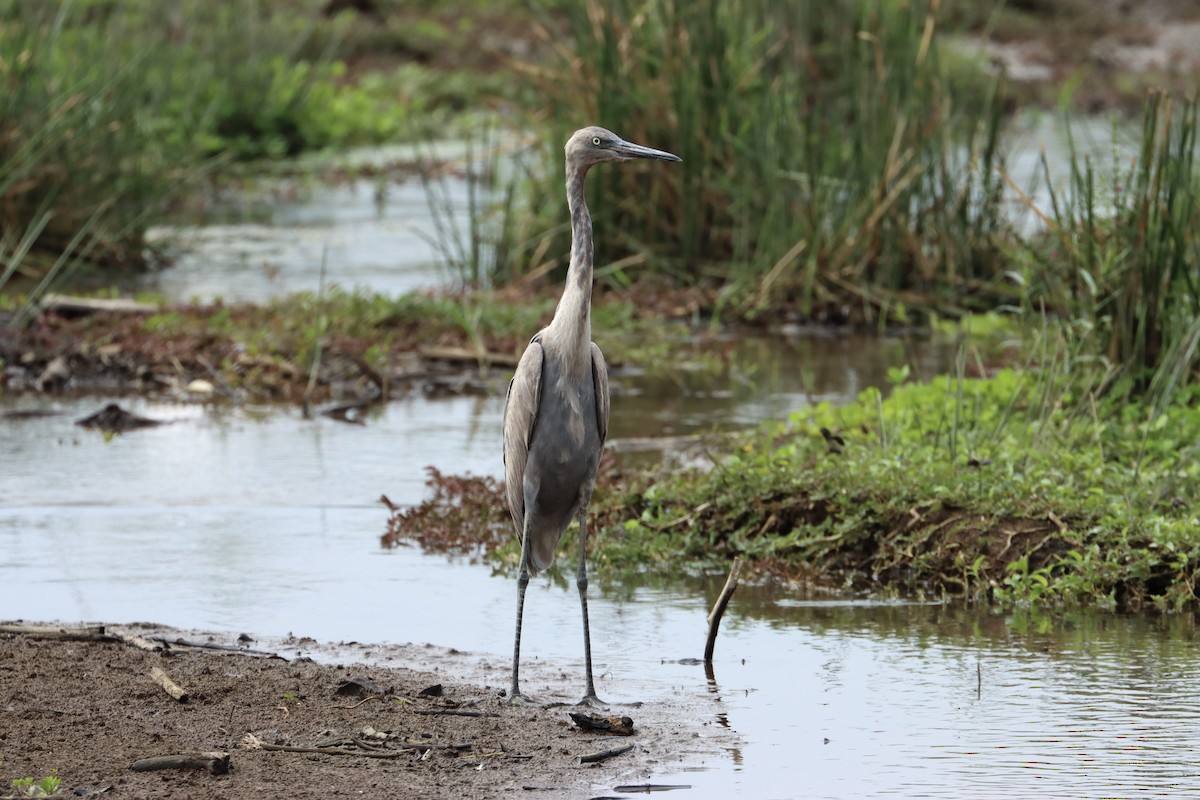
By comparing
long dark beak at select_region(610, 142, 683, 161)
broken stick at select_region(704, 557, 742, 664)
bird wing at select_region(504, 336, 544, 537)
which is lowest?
broken stick at select_region(704, 557, 742, 664)

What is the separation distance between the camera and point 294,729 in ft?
15.1

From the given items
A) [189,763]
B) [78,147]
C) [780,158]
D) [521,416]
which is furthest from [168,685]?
[78,147]

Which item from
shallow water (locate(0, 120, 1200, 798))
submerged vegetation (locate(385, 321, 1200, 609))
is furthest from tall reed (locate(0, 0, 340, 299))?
submerged vegetation (locate(385, 321, 1200, 609))

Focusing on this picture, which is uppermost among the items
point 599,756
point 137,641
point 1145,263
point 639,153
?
point 639,153

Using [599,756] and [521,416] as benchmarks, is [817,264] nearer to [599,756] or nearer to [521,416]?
[521,416]

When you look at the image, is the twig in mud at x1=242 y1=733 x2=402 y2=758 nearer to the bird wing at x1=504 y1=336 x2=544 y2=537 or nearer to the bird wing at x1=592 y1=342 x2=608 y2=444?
the bird wing at x1=504 y1=336 x2=544 y2=537

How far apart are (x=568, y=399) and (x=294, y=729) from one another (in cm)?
134

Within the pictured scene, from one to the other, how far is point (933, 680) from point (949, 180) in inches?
254

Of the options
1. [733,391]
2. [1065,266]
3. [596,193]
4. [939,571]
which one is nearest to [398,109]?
[596,193]

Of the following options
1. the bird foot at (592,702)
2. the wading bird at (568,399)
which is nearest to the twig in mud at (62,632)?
the wading bird at (568,399)

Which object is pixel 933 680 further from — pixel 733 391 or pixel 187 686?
pixel 733 391

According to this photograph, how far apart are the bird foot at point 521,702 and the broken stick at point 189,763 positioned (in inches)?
39.4

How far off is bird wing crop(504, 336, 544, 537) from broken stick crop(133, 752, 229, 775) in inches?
60.6

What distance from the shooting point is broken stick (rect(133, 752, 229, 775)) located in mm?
4211
